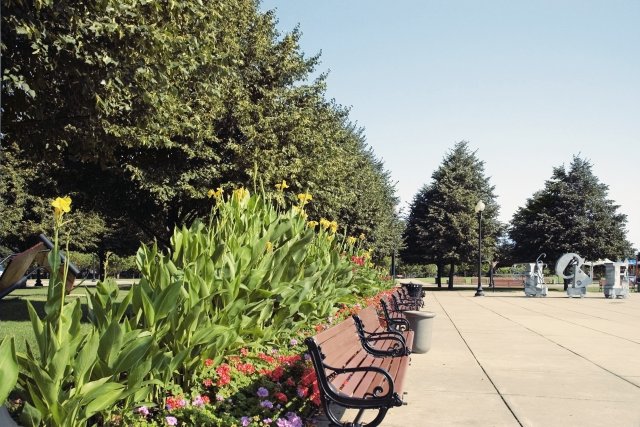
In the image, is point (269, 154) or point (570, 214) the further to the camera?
point (570, 214)

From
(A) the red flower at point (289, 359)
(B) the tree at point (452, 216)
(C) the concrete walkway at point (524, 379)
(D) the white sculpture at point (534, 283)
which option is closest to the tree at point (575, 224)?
(B) the tree at point (452, 216)

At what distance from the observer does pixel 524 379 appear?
7020 mm

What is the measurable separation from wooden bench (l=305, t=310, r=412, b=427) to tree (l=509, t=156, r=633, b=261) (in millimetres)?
44924

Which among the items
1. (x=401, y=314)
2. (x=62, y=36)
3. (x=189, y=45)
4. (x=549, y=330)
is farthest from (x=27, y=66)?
(x=549, y=330)

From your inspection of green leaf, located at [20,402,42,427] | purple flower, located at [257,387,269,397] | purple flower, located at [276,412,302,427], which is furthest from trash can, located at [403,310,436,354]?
green leaf, located at [20,402,42,427]

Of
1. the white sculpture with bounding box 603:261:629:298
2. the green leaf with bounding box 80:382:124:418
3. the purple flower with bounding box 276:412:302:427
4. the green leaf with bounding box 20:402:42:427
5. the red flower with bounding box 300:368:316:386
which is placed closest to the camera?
the green leaf with bounding box 20:402:42:427

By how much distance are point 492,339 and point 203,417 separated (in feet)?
27.6

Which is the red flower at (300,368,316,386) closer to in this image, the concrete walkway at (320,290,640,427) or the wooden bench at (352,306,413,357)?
the concrete walkway at (320,290,640,427)

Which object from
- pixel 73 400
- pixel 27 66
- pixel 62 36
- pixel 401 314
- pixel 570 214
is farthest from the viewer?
pixel 570 214

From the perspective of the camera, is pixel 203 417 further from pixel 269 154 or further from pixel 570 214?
Result: pixel 570 214

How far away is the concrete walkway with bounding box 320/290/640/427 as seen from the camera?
5297 mm

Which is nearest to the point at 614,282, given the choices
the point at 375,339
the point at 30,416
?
the point at 375,339

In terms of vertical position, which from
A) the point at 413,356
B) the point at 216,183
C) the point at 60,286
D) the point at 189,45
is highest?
the point at 189,45

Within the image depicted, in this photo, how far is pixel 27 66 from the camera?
9.48m
